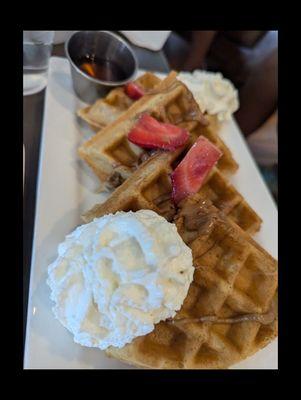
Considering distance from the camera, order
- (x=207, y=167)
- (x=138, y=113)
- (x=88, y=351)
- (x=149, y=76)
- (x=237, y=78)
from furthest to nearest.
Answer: (x=237, y=78) < (x=149, y=76) < (x=138, y=113) < (x=207, y=167) < (x=88, y=351)

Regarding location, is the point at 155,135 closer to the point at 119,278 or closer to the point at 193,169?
the point at 193,169

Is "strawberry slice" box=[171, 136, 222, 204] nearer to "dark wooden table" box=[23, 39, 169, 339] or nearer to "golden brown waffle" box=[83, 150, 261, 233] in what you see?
"golden brown waffle" box=[83, 150, 261, 233]

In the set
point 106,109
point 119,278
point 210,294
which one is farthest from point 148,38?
point 119,278

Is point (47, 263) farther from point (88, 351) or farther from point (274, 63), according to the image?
point (274, 63)

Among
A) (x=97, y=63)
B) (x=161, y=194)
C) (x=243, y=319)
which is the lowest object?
(x=243, y=319)

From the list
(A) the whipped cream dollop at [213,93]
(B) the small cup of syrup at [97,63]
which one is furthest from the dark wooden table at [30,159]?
(A) the whipped cream dollop at [213,93]
